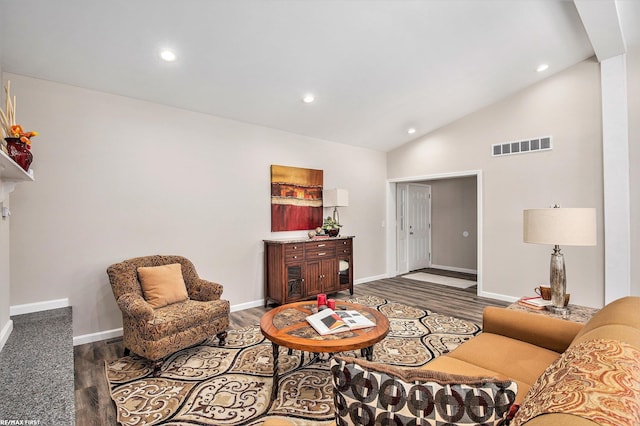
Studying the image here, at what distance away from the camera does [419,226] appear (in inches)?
292

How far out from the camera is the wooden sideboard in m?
4.23

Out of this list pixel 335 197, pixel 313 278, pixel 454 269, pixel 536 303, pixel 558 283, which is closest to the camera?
pixel 558 283

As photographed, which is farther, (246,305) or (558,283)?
(246,305)

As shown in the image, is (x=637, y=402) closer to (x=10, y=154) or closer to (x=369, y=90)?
(x=10, y=154)

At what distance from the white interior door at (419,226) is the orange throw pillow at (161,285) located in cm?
518

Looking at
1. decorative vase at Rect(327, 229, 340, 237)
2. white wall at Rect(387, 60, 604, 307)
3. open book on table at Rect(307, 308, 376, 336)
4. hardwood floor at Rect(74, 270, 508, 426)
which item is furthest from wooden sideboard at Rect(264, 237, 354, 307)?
white wall at Rect(387, 60, 604, 307)

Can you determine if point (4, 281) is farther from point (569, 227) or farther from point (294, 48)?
point (569, 227)

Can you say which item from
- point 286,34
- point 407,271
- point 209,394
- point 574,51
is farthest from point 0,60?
point 407,271

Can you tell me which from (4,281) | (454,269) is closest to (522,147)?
(454,269)

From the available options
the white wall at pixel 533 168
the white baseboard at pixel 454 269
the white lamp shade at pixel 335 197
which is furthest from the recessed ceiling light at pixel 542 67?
the white baseboard at pixel 454 269

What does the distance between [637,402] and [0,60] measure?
4.36m

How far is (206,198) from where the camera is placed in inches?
155

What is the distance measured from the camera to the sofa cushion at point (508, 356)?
166 centimetres

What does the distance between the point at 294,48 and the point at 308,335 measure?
261cm
